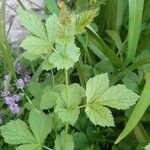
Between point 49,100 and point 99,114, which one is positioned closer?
point 99,114

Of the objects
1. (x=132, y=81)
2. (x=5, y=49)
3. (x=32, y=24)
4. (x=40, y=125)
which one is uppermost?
(x=32, y=24)

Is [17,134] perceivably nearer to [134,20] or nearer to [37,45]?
[37,45]

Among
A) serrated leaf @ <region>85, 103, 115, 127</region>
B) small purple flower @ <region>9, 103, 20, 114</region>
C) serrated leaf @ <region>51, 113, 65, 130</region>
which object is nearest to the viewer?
serrated leaf @ <region>85, 103, 115, 127</region>

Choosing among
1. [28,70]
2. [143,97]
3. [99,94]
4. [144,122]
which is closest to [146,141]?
[144,122]

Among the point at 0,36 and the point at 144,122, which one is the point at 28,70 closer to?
the point at 0,36

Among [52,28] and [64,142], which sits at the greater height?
[52,28]

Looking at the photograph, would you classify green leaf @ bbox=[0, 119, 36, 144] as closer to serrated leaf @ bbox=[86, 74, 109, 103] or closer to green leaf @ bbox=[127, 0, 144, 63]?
serrated leaf @ bbox=[86, 74, 109, 103]

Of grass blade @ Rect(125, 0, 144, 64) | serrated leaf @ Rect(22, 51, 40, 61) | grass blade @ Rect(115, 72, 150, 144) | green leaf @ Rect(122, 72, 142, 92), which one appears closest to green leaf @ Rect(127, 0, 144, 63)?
grass blade @ Rect(125, 0, 144, 64)

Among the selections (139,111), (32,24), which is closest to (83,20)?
(32,24)
